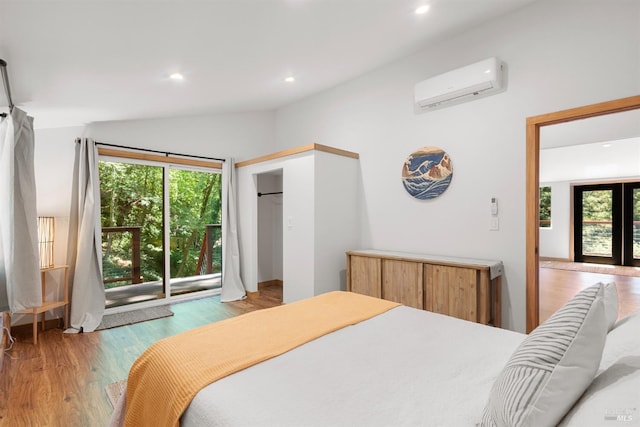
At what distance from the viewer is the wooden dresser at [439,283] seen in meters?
2.72

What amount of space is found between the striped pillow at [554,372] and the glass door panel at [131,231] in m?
4.30

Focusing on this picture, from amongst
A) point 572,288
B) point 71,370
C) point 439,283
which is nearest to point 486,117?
point 439,283

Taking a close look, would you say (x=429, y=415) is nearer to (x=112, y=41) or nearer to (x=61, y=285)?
(x=112, y=41)

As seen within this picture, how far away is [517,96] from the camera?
2838 millimetres

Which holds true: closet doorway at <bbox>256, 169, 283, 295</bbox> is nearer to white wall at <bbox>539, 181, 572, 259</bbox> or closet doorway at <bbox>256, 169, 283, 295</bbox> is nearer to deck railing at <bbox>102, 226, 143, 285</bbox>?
deck railing at <bbox>102, 226, 143, 285</bbox>

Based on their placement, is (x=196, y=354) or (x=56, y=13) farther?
(x=56, y=13)

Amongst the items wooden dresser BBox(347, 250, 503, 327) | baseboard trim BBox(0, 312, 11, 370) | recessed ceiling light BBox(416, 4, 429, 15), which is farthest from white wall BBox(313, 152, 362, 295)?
baseboard trim BBox(0, 312, 11, 370)

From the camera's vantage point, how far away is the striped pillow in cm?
73

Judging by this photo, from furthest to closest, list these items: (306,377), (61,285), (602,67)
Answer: (61,285) → (602,67) → (306,377)

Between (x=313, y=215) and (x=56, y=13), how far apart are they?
2.61m

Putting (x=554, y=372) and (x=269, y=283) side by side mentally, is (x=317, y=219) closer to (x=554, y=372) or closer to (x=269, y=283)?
(x=269, y=283)

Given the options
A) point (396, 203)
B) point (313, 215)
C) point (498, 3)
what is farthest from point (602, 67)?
point (313, 215)

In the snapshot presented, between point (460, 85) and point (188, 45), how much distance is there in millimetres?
2424

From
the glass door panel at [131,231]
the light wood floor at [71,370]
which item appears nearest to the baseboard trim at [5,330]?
the light wood floor at [71,370]
